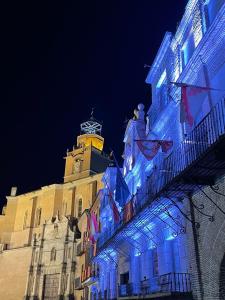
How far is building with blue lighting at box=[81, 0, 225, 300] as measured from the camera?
484 inches

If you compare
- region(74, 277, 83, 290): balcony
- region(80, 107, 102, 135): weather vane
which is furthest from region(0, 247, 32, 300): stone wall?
region(80, 107, 102, 135): weather vane

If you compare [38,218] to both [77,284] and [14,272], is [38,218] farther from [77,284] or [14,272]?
[77,284]

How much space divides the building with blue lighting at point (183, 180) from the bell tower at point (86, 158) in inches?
1606

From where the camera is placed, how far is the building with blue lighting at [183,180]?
12.3 m

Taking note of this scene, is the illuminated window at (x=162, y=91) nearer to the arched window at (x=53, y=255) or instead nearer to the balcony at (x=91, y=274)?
the balcony at (x=91, y=274)

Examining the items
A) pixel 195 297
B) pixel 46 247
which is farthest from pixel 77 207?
pixel 195 297

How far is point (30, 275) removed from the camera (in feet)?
174

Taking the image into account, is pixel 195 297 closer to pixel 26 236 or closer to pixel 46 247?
pixel 46 247

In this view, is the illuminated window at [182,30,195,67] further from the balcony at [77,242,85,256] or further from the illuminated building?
the balcony at [77,242,85,256]

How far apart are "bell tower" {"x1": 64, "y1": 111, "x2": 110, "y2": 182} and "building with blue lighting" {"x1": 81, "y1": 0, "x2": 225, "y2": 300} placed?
134ft

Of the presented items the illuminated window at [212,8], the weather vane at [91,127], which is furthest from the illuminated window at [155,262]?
the weather vane at [91,127]

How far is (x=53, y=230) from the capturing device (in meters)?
55.2

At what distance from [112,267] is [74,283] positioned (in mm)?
23164

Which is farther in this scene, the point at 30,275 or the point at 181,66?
the point at 30,275
